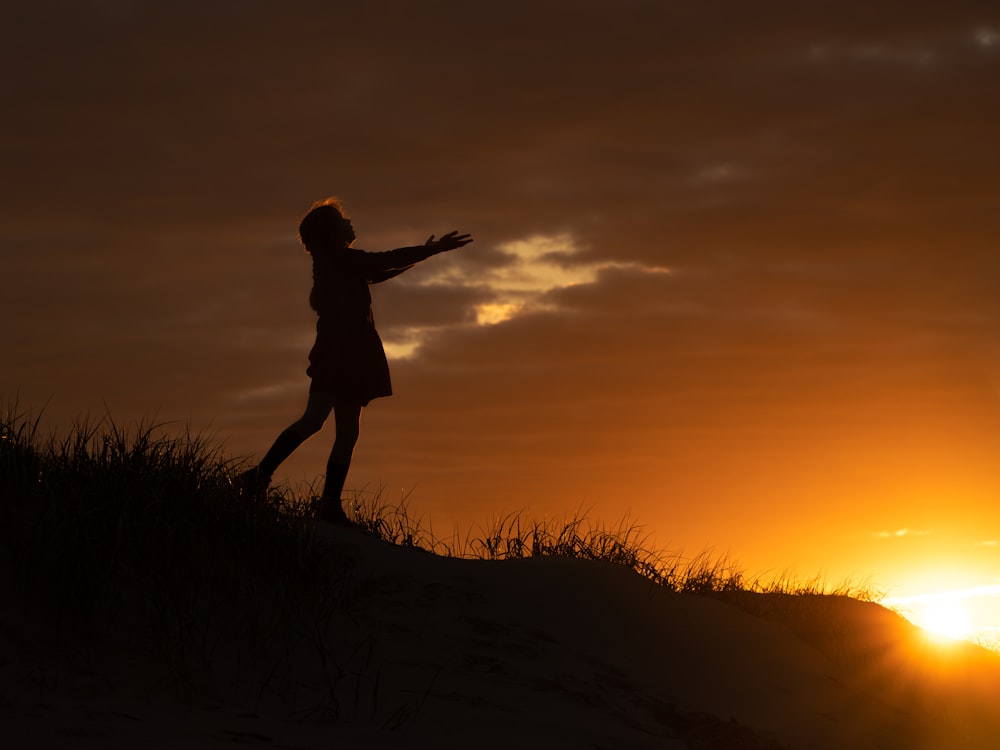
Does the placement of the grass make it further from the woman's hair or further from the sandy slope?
the woman's hair

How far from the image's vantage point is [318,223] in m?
7.87

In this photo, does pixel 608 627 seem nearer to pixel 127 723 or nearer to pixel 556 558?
pixel 556 558

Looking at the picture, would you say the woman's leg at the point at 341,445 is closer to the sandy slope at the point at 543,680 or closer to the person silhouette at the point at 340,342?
the person silhouette at the point at 340,342

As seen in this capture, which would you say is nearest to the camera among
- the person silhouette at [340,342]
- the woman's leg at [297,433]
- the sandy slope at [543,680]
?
the sandy slope at [543,680]

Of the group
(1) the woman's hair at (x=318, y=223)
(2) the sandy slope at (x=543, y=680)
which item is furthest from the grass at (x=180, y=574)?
(1) the woman's hair at (x=318, y=223)

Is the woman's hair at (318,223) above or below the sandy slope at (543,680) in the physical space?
above

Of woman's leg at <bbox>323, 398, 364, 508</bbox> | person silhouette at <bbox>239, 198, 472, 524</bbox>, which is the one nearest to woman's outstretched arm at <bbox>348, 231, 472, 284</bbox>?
person silhouette at <bbox>239, 198, 472, 524</bbox>

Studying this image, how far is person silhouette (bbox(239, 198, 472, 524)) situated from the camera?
295 inches

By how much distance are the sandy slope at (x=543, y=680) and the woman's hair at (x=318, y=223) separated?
230 centimetres

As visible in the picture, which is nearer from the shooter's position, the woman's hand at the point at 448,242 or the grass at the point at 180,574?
the grass at the point at 180,574

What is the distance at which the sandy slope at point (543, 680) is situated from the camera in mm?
4316

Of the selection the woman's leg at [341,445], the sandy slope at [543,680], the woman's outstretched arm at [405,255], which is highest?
the woman's outstretched arm at [405,255]

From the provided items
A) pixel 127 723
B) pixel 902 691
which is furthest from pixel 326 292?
pixel 902 691

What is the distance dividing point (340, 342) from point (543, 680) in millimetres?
3078
